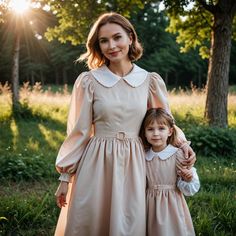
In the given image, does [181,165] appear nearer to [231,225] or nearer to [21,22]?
[231,225]

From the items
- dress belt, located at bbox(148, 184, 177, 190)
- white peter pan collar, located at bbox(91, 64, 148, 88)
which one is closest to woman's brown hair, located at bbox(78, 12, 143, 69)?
white peter pan collar, located at bbox(91, 64, 148, 88)

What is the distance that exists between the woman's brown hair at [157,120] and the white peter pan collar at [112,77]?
0.23m

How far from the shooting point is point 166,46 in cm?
3916

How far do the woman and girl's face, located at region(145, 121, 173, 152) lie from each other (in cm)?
8

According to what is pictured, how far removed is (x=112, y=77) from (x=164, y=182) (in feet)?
2.70

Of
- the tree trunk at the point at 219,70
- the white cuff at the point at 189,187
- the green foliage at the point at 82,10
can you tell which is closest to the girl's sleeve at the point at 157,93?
the white cuff at the point at 189,187

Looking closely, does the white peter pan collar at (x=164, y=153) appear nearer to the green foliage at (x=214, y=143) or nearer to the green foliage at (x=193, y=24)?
the green foliage at (x=214, y=143)

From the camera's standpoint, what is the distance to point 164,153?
252 centimetres

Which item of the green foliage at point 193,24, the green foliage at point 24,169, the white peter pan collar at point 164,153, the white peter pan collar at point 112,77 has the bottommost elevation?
the green foliage at point 24,169

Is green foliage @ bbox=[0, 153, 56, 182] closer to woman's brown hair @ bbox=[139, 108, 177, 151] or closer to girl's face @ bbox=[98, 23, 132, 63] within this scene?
A: woman's brown hair @ bbox=[139, 108, 177, 151]

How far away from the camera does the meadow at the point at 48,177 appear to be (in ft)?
11.6

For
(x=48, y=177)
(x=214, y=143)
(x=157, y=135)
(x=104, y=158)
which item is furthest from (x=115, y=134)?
(x=214, y=143)

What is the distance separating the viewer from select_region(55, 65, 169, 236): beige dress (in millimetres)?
2408

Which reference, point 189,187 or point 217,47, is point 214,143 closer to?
point 217,47
